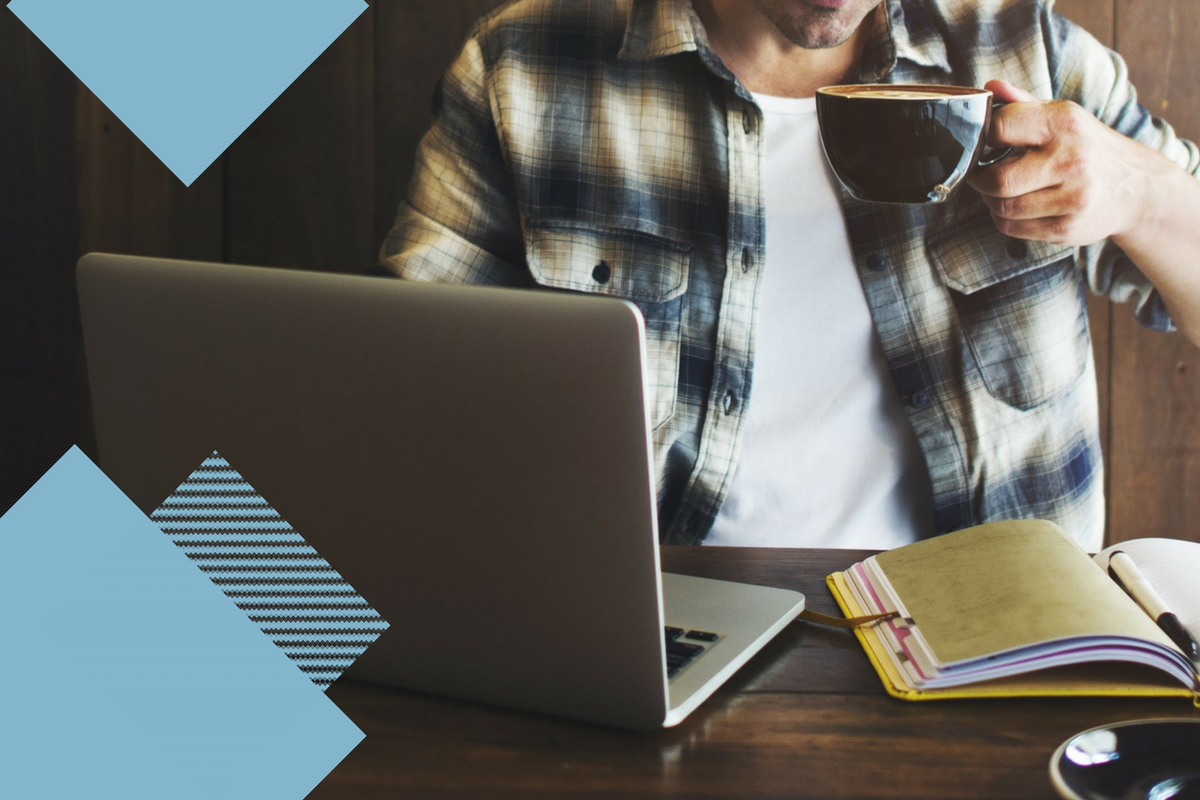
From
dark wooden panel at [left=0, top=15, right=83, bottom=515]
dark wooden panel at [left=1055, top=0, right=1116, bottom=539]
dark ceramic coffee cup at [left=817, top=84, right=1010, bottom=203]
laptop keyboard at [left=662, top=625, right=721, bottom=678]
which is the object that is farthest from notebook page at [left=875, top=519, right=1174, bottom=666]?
dark wooden panel at [left=0, top=15, right=83, bottom=515]

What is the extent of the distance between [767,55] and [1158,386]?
76 centimetres

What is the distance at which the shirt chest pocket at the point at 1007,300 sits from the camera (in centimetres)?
129

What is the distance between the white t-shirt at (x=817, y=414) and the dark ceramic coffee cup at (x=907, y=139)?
0.35 meters

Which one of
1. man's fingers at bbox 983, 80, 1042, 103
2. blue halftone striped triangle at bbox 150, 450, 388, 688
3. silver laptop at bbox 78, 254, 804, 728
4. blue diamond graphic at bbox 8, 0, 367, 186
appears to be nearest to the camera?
silver laptop at bbox 78, 254, 804, 728

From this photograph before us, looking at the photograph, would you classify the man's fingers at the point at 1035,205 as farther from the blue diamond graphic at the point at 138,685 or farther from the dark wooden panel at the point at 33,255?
the dark wooden panel at the point at 33,255

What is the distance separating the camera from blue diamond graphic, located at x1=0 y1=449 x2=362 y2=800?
0.62m

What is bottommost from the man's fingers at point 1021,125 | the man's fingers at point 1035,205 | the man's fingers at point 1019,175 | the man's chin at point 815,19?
the man's fingers at point 1035,205

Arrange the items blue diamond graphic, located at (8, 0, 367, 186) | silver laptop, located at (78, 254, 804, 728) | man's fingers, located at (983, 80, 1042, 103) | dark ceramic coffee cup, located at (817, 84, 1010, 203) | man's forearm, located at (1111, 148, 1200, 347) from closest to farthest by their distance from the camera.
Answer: silver laptop, located at (78, 254, 804, 728), dark ceramic coffee cup, located at (817, 84, 1010, 203), man's fingers, located at (983, 80, 1042, 103), man's forearm, located at (1111, 148, 1200, 347), blue diamond graphic, located at (8, 0, 367, 186)

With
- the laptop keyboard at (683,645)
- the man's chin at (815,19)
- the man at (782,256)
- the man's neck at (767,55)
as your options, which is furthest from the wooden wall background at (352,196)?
the laptop keyboard at (683,645)

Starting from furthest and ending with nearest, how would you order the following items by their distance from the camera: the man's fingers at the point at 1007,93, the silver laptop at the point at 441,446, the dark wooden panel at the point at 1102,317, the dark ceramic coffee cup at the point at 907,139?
the dark wooden panel at the point at 1102,317 < the man's fingers at the point at 1007,93 < the dark ceramic coffee cup at the point at 907,139 < the silver laptop at the point at 441,446

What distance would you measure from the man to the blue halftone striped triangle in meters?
0.63

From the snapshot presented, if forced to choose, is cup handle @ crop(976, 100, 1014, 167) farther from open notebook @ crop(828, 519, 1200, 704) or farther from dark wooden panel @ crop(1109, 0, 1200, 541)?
dark wooden panel @ crop(1109, 0, 1200, 541)

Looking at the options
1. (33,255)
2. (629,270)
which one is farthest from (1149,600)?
(33,255)

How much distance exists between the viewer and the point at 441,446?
0.60 m
